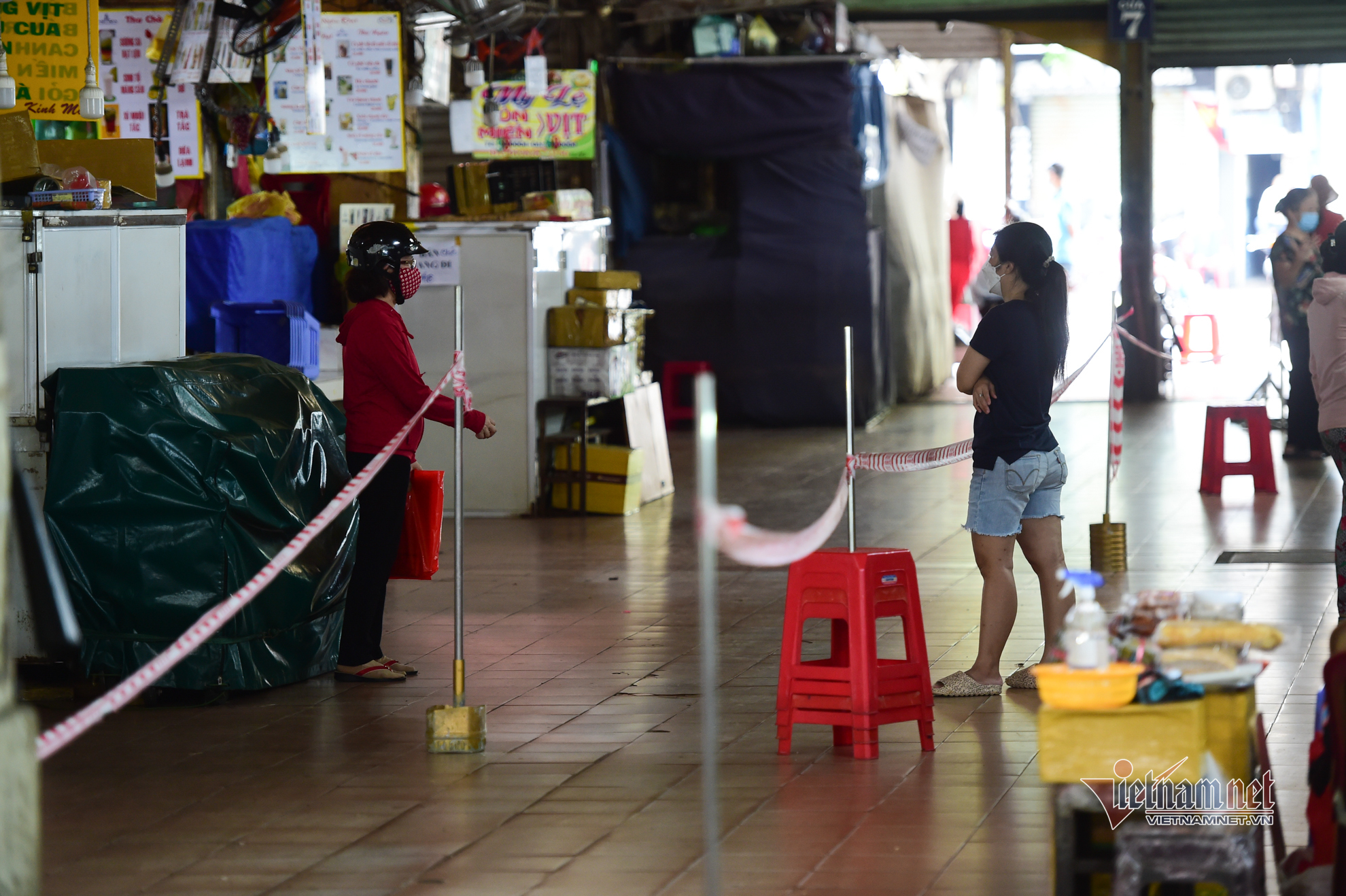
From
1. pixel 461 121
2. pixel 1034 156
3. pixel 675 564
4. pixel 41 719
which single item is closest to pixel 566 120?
pixel 461 121

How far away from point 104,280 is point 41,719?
1811 mm

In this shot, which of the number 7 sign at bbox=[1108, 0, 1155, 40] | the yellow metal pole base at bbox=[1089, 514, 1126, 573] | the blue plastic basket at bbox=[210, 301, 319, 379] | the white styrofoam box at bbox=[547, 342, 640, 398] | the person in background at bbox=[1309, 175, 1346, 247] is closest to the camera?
the blue plastic basket at bbox=[210, 301, 319, 379]

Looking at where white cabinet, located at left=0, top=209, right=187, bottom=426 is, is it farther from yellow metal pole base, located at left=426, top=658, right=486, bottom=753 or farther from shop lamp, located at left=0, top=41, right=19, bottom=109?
yellow metal pole base, located at left=426, top=658, right=486, bottom=753

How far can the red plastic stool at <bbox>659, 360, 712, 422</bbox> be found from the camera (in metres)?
17.0

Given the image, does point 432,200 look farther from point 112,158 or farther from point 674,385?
point 674,385

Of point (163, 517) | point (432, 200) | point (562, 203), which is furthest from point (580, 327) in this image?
point (163, 517)

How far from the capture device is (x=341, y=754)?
611cm

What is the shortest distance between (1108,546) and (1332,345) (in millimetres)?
2654

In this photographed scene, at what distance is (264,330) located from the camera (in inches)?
353

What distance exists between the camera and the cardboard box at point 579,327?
12.0 metres

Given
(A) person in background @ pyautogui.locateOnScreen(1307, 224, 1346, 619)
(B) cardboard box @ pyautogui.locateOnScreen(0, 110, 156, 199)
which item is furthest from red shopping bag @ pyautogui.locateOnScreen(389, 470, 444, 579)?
(A) person in background @ pyautogui.locateOnScreen(1307, 224, 1346, 619)

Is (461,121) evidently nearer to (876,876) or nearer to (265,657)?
(265,657)

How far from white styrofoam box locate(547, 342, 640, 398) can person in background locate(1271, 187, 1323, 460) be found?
5.01 meters

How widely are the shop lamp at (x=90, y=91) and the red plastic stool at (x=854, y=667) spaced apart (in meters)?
4.54
